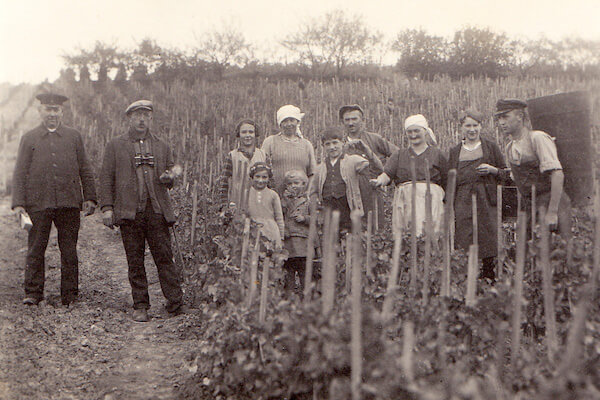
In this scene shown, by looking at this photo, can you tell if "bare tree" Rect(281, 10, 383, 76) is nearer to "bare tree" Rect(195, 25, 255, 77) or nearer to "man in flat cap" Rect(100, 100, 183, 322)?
"bare tree" Rect(195, 25, 255, 77)

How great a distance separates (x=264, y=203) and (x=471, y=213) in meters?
1.45

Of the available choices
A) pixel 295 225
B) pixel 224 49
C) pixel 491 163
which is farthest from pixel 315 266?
pixel 224 49

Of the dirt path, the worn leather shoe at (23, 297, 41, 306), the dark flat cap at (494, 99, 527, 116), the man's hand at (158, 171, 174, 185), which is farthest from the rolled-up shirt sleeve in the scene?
the worn leather shoe at (23, 297, 41, 306)

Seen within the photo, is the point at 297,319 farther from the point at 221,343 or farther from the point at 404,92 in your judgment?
the point at 404,92

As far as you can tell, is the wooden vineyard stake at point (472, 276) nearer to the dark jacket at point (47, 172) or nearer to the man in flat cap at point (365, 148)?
the man in flat cap at point (365, 148)

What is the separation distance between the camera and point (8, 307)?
14.3 feet

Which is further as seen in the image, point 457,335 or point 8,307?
point 8,307

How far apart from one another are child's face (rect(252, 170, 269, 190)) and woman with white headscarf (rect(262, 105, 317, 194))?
345mm

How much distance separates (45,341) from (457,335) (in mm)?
2548

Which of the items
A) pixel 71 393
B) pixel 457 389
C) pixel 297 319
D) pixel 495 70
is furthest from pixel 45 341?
pixel 495 70

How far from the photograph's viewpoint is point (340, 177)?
14.6 feet

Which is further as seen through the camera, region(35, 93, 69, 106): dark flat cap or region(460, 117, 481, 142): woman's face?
region(35, 93, 69, 106): dark flat cap

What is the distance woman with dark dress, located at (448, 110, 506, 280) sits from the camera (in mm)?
3900

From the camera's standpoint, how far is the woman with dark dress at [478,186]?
12.8 feet
